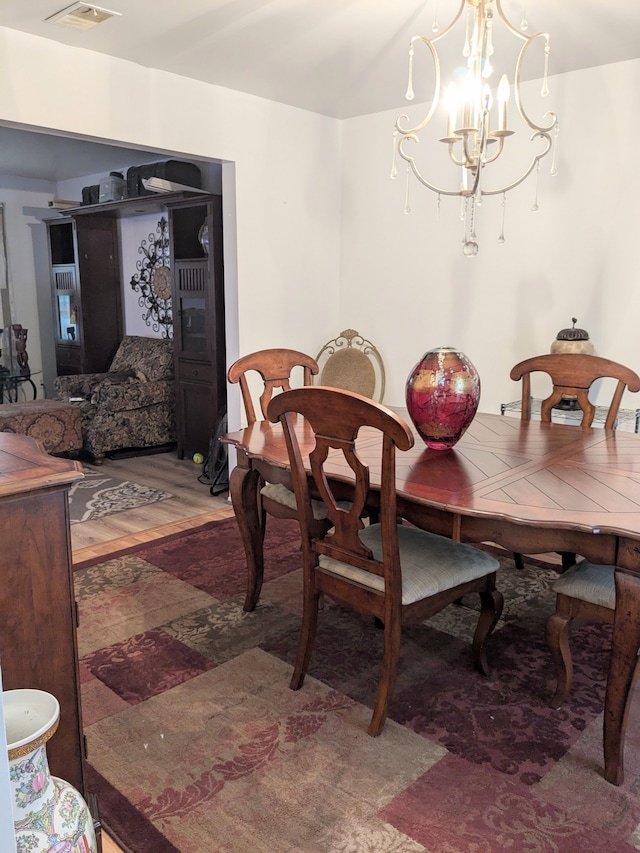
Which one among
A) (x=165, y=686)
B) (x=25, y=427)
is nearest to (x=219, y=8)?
(x=165, y=686)

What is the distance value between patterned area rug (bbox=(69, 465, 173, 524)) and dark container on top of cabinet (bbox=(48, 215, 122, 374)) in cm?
192

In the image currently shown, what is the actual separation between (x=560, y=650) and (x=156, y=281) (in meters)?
4.80

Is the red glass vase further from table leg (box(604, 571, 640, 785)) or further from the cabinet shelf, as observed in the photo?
the cabinet shelf

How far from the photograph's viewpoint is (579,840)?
5.13 ft

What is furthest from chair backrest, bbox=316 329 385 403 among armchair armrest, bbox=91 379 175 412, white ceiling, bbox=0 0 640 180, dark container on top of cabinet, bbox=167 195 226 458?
white ceiling, bbox=0 0 640 180

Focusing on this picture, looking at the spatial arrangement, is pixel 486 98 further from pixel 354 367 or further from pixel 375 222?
pixel 354 367

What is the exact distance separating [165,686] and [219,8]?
8.48 feet

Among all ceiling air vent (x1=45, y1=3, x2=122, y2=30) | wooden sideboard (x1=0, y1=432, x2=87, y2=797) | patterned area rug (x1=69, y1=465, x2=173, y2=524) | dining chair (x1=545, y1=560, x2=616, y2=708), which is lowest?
patterned area rug (x1=69, y1=465, x2=173, y2=524)

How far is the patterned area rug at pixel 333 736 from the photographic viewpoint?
5.27ft

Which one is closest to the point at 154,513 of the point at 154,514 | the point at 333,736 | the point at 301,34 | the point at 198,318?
the point at 154,514

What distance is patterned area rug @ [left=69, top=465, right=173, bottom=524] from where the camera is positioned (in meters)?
4.04

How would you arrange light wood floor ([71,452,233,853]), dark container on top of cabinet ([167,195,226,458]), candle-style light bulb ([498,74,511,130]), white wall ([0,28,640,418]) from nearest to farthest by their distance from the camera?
candle-style light bulb ([498,74,511,130]), white wall ([0,28,640,418]), light wood floor ([71,452,233,853]), dark container on top of cabinet ([167,195,226,458])

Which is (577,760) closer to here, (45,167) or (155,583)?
(155,583)

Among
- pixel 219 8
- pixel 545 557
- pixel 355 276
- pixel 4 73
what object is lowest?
pixel 545 557
